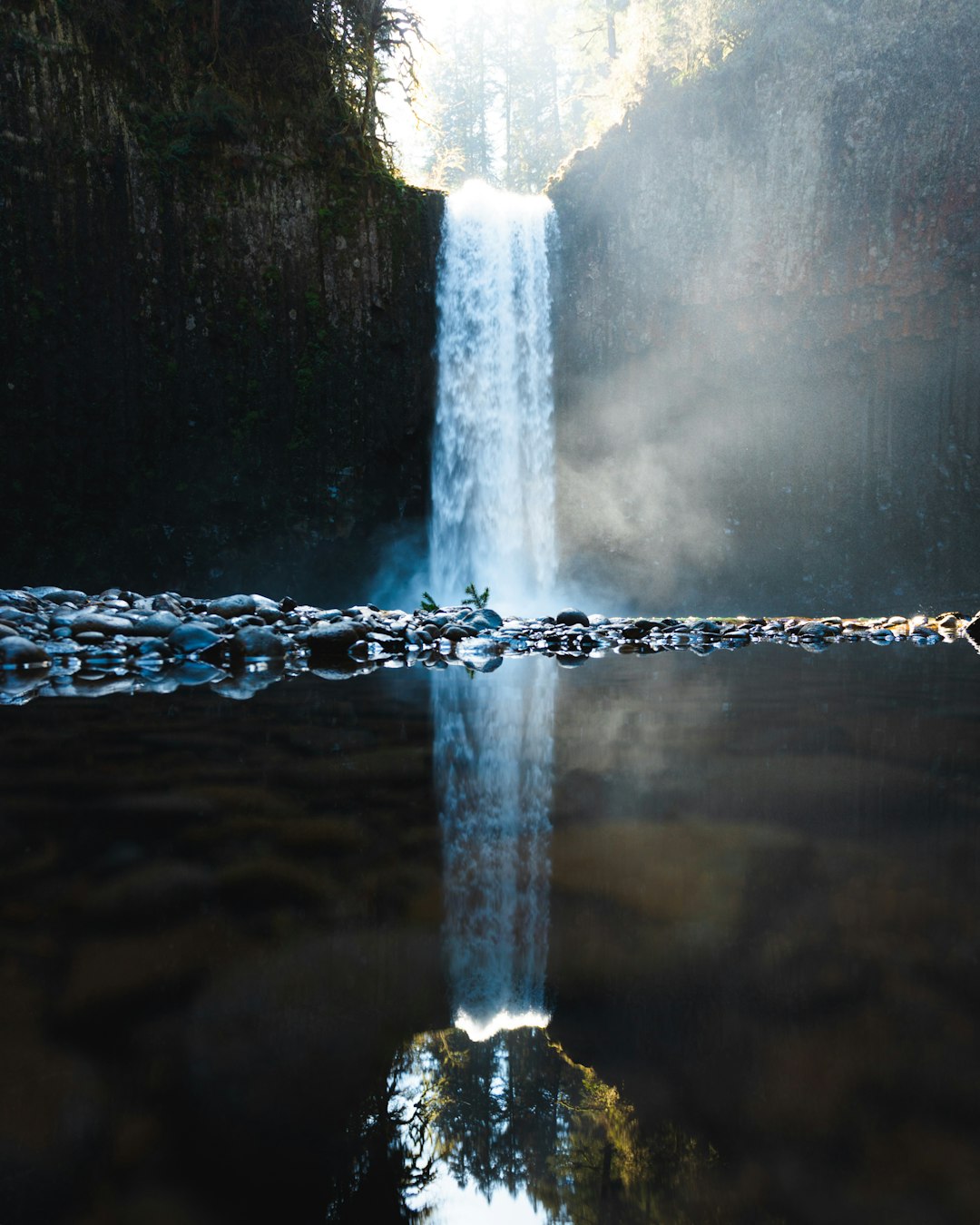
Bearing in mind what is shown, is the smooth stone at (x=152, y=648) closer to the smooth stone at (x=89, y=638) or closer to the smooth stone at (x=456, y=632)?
the smooth stone at (x=89, y=638)

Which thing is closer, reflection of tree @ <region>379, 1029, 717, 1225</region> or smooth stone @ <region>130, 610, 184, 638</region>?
reflection of tree @ <region>379, 1029, 717, 1225</region>

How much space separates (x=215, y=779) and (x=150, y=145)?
41.1 ft

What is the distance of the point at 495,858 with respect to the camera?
5.58ft

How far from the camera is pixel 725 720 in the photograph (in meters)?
3.32

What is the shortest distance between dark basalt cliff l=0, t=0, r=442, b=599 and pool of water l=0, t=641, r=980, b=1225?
1059cm

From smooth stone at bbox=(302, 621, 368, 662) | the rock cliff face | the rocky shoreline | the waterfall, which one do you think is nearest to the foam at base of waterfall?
the rocky shoreline

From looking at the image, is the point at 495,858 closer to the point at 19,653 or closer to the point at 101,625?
the point at 19,653

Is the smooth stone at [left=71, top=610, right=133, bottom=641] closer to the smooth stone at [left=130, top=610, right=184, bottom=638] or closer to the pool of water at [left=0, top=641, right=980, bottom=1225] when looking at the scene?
the smooth stone at [left=130, top=610, right=184, bottom=638]

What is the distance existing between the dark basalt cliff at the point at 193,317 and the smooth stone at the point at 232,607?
569 cm

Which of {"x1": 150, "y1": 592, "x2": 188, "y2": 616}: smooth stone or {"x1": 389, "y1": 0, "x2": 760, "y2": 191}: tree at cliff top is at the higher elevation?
{"x1": 389, "y1": 0, "x2": 760, "y2": 191}: tree at cliff top

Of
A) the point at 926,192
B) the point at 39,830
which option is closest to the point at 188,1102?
the point at 39,830

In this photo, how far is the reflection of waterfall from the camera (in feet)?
3.75

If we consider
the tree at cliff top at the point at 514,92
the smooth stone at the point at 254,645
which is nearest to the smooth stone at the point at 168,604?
the smooth stone at the point at 254,645

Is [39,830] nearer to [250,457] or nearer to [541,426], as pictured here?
[250,457]
